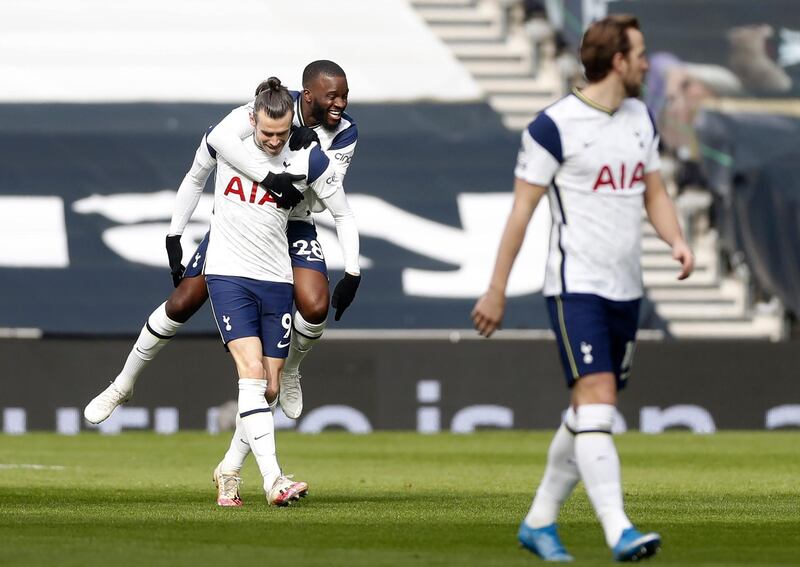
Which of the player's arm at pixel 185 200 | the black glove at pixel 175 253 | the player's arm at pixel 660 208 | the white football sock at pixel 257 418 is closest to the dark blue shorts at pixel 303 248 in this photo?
the player's arm at pixel 185 200

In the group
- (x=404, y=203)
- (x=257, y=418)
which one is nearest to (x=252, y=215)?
(x=257, y=418)

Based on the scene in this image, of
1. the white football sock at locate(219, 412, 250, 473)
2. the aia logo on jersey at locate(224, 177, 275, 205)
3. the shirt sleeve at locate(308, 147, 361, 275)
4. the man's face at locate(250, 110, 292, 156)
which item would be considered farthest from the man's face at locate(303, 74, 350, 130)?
the white football sock at locate(219, 412, 250, 473)

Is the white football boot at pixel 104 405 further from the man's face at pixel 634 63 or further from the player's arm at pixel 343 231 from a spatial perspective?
the man's face at pixel 634 63

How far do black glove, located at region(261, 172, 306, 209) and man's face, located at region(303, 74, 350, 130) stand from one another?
1.38 feet

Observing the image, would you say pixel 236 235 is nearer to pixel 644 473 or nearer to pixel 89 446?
pixel 644 473

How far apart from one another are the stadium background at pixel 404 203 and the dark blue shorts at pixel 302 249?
30.2 ft

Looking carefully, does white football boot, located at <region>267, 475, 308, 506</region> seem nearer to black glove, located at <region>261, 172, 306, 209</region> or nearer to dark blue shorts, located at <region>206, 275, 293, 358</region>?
dark blue shorts, located at <region>206, 275, 293, 358</region>

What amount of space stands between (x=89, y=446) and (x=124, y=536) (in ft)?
31.7

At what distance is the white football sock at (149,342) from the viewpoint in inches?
397

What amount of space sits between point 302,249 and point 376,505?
141 centimetres

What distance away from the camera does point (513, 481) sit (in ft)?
39.4

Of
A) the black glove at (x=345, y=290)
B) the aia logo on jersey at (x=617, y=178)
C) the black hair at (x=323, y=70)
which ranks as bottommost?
the black glove at (x=345, y=290)

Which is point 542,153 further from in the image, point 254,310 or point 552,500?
Answer: point 254,310

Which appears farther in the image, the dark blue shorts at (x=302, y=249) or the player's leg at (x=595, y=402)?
the dark blue shorts at (x=302, y=249)
